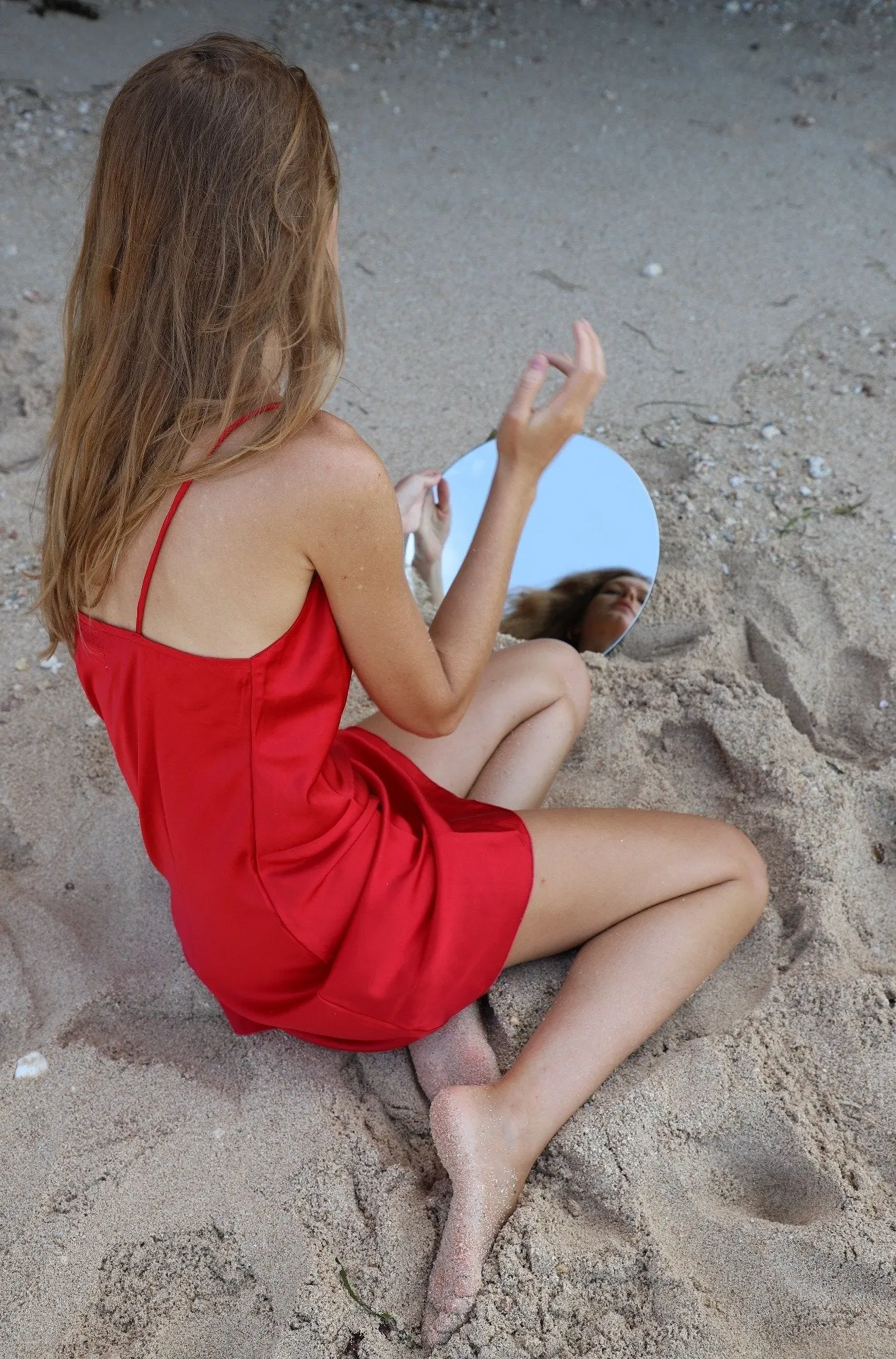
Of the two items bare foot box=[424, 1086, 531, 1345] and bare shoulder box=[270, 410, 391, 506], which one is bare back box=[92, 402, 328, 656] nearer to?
bare shoulder box=[270, 410, 391, 506]

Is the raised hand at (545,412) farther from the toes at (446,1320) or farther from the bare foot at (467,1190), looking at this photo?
the toes at (446,1320)

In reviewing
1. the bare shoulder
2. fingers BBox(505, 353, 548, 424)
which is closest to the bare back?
the bare shoulder

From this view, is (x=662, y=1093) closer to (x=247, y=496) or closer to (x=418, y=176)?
(x=247, y=496)

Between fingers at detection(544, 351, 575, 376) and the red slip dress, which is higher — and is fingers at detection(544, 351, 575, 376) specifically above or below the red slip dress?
above

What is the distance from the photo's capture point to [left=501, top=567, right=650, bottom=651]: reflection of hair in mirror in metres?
2.26

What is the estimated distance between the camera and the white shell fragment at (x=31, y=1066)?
1.67 m

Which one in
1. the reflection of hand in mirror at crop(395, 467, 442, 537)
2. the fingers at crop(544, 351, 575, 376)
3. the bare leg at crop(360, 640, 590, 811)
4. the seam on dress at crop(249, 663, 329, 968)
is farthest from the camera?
the reflection of hand in mirror at crop(395, 467, 442, 537)

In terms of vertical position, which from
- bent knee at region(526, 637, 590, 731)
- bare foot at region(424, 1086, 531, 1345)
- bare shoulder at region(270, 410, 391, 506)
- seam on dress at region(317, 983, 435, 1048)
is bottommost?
bare foot at region(424, 1086, 531, 1345)

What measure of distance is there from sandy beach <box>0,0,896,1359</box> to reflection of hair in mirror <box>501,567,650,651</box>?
8 cm

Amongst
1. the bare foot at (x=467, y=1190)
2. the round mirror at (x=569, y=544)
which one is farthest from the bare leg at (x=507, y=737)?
the bare foot at (x=467, y=1190)

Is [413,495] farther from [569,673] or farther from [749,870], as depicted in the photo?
[749,870]

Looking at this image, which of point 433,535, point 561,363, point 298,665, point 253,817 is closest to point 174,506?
point 298,665

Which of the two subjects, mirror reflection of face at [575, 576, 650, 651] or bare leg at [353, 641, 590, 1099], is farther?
mirror reflection of face at [575, 576, 650, 651]

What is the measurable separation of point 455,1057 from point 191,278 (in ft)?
3.35
